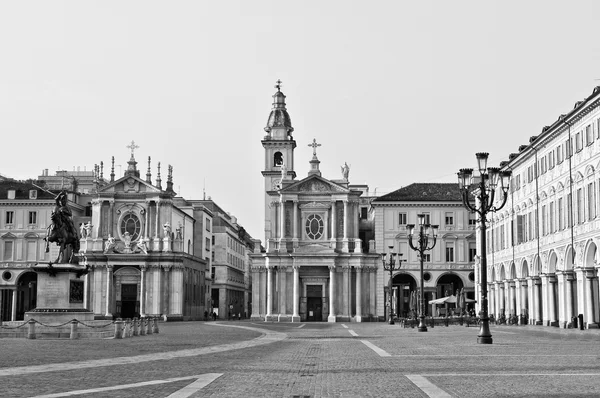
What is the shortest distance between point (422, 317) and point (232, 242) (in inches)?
3579

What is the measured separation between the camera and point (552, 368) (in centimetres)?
2122

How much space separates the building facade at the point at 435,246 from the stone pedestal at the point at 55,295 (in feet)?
193

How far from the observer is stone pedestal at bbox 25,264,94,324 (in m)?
45.1

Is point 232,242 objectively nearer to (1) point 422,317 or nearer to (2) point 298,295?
(2) point 298,295

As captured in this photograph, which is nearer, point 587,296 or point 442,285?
point 587,296

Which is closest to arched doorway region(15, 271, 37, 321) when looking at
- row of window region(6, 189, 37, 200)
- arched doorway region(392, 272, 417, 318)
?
row of window region(6, 189, 37, 200)

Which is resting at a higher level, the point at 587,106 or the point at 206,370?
the point at 587,106

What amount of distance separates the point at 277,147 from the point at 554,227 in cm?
5730

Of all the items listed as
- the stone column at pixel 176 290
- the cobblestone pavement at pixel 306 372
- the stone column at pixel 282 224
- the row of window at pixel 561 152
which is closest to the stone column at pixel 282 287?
the stone column at pixel 282 224

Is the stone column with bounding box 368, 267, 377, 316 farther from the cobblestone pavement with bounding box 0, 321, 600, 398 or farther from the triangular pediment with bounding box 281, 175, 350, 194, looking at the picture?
the cobblestone pavement with bounding box 0, 321, 600, 398

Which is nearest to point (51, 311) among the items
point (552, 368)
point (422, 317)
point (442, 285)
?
point (422, 317)

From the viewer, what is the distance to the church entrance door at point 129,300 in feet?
336

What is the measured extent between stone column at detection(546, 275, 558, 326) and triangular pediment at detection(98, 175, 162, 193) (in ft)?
175

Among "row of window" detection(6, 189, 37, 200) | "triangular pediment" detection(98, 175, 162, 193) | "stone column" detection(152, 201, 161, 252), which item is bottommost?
"stone column" detection(152, 201, 161, 252)
